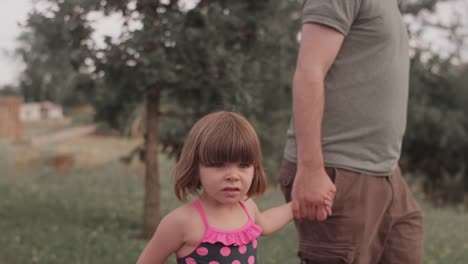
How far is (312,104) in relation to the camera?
7.77 feet

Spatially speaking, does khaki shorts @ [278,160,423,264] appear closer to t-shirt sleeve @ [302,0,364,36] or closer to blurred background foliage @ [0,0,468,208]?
t-shirt sleeve @ [302,0,364,36]

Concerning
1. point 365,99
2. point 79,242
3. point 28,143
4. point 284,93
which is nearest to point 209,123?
point 365,99

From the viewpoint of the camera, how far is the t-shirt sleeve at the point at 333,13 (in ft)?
7.74

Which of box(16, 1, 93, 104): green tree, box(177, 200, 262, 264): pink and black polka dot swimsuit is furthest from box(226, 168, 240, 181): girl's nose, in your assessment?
box(16, 1, 93, 104): green tree

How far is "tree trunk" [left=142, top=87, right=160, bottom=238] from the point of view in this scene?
582 cm

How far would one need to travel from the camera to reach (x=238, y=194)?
7.52ft

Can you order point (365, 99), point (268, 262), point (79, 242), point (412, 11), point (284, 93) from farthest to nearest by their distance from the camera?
point (412, 11)
point (284, 93)
point (79, 242)
point (268, 262)
point (365, 99)

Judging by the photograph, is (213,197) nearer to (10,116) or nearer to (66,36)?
(66,36)

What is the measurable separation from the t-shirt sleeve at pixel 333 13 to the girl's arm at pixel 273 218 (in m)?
0.72

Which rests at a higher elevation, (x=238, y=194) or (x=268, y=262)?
(x=238, y=194)

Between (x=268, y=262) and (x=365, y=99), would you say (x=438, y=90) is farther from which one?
(x=365, y=99)

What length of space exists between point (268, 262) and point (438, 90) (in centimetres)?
926

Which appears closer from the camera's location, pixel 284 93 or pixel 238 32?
pixel 238 32

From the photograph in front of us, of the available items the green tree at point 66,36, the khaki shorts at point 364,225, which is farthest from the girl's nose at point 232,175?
the green tree at point 66,36
